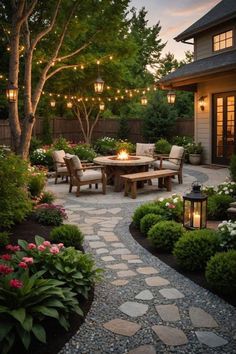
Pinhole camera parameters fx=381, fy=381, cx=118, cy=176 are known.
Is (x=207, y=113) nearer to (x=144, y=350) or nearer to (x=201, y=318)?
(x=201, y=318)

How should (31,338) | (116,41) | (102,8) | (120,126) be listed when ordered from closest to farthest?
(31,338) < (102,8) < (116,41) < (120,126)

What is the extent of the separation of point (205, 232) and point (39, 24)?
27.9 feet

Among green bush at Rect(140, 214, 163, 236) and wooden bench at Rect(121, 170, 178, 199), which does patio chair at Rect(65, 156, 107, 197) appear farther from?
green bush at Rect(140, 214, 163, 236)

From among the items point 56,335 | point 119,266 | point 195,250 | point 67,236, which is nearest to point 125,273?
point 119,266

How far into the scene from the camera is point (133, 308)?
3.69 m

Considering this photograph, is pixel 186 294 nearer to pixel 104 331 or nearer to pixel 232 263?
pixel 232 263

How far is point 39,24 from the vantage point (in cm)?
1080

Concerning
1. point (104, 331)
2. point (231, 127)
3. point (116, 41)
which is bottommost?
point (104, 331)

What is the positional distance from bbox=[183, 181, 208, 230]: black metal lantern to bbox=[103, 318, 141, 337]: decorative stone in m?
2.36

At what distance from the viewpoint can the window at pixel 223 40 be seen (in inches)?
555

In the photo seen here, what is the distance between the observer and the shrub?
6152 mm

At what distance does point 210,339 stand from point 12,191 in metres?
3.29

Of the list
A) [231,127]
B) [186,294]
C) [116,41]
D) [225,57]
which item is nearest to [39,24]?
[116,41]

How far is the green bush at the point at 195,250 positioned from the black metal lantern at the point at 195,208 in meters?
0.74
